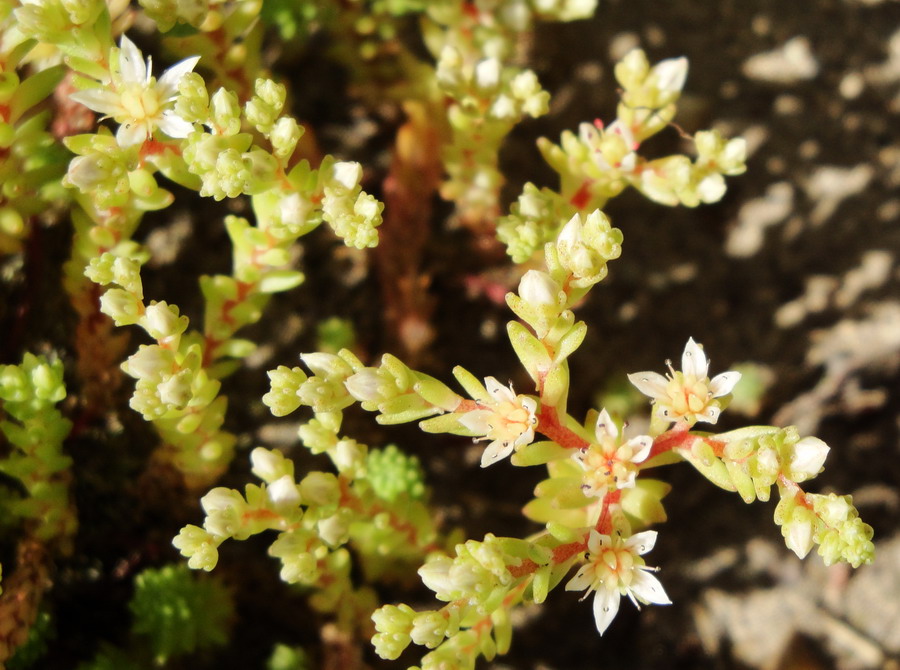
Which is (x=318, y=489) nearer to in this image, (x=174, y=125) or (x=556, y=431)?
(x=556, y=431)

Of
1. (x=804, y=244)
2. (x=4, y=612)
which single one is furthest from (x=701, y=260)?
(x=4, y=612)

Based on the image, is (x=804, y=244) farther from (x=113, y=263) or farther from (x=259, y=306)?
(x=113, y=263)

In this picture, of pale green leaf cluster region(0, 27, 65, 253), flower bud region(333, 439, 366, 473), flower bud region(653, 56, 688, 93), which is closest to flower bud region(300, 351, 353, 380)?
flower bud region(333, 439, 366, 473)

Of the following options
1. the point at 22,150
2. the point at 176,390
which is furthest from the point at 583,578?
the point at 22,150

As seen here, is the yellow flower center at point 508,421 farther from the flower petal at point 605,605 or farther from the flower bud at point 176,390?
the flower bud at point 176,390

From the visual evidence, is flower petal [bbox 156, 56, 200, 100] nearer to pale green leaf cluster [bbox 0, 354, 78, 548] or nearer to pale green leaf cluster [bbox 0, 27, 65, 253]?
pale green leaf cluster [bbox 0, 27, 65, 253]

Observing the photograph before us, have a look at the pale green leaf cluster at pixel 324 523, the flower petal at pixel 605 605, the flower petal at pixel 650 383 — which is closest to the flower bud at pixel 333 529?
the pale green leaf cluster at pixel 324 523
